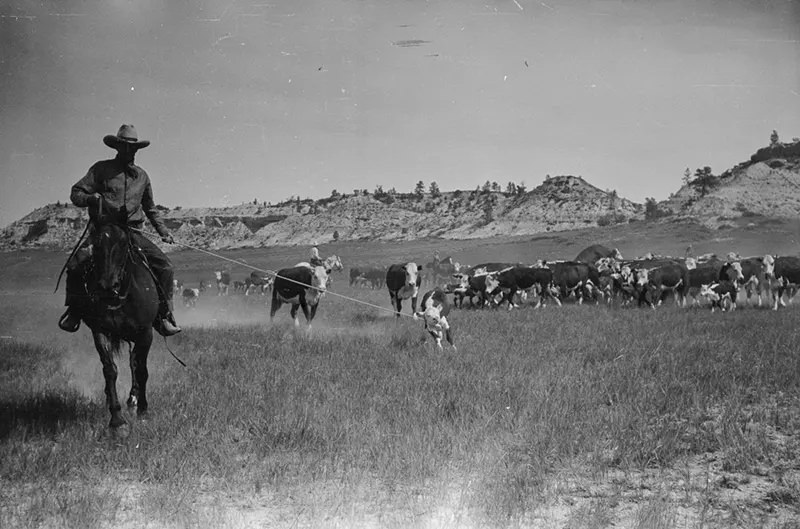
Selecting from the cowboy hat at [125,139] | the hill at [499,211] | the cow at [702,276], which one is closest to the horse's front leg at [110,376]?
the cowboy hat at [125,139]

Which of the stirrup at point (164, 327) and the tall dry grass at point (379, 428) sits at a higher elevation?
the stirrup at point (164, 327)

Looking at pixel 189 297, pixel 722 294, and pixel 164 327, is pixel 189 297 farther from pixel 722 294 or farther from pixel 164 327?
pixel 164 327

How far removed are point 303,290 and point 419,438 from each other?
42.3ft

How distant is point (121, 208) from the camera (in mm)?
7297

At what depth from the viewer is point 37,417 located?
708 cm

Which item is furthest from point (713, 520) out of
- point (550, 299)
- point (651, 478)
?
point (550, 299)

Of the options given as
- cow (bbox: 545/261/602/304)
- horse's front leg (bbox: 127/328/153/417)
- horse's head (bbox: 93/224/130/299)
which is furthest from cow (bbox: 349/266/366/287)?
horse's head (bbox: 93/224/130/299)

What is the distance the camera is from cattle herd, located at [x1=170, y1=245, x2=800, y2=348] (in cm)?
1872

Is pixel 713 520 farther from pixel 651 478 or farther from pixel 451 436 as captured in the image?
pixel 451 436

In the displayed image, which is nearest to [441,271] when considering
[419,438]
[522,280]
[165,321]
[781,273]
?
[522,280]

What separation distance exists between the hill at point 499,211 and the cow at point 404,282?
157 ft

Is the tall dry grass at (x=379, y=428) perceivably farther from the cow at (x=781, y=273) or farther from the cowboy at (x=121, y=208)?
the cow at (x=781, y=273)

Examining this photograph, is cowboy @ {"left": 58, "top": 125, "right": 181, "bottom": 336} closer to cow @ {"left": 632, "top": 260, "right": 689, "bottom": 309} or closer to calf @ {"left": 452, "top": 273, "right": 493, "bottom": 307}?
calf @ {"left": 452, "top": 273, "right": 493, "bottom": 307}

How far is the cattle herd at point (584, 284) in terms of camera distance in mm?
18719
